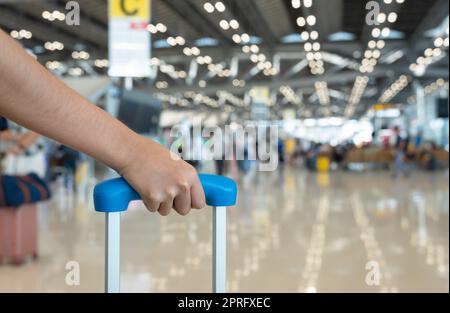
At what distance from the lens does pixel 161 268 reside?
14.4 feet

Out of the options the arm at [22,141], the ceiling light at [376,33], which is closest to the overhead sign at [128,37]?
the ceiling light at [376,33]

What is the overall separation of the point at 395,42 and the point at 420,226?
3515 millimetres

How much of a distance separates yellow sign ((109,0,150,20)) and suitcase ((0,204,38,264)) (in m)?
2.68

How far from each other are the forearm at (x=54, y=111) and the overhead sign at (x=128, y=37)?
1.62 metres

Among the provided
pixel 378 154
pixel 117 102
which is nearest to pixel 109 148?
pixel 117 102

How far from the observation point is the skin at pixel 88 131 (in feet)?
2.45

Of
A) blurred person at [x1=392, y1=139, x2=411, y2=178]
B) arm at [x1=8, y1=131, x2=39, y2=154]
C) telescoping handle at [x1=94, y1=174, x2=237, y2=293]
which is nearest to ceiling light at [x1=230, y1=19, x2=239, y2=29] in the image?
telescoping handle at [x1=94, y1=174, x2=237, y2=293]

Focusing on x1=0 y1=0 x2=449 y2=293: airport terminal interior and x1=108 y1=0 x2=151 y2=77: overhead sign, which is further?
x1=108 y1=0 x2=151 y2=77: overhead sign

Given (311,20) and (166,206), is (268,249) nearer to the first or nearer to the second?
(311,20)

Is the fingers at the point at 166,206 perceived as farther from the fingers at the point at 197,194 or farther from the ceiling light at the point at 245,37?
the ceiling light at the point at 245,37

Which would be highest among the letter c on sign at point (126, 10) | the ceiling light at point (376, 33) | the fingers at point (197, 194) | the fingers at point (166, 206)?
the ceiling light at point (376, 33)

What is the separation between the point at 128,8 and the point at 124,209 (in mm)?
1857

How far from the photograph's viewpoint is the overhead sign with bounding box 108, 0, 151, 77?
2.48 meters

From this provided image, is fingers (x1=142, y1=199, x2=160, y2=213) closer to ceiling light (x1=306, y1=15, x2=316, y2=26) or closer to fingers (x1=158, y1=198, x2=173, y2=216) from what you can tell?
fingers (x1=158, y1=198, x2=173, y2=216)
